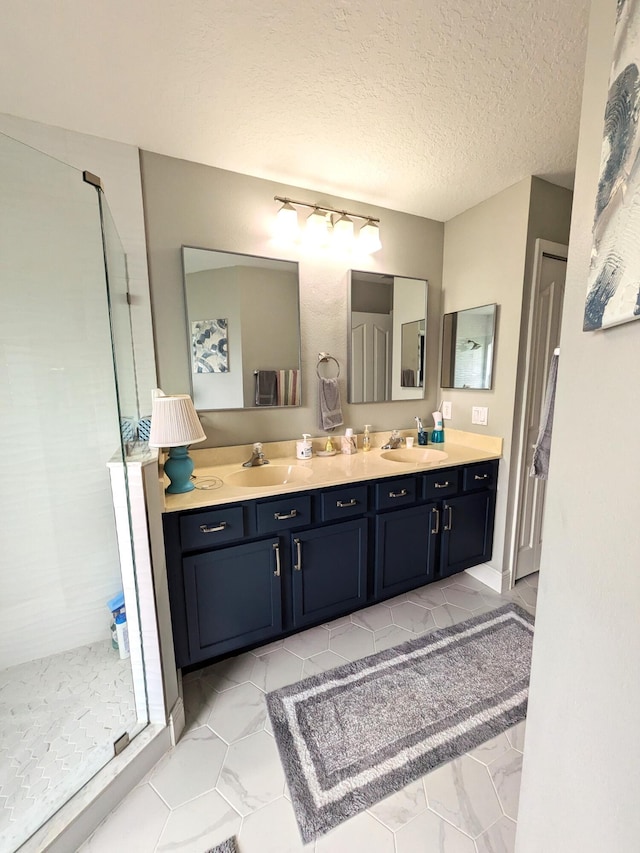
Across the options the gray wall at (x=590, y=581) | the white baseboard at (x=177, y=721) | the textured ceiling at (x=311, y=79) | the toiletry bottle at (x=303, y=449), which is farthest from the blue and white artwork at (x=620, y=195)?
the white baseboard at (x=177, y=721)

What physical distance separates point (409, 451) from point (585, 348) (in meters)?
1.70

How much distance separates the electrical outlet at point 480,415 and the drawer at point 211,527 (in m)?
1.66

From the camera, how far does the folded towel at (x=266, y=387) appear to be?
6.49 ft

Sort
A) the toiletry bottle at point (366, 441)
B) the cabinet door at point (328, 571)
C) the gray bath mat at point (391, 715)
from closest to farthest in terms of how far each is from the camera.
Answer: the gray bath mat at point (391, 715), the cabinet door at point (328, 571), the toiletry bottle at point (366, 441)

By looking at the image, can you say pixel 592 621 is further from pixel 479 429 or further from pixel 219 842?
pixel 479 429

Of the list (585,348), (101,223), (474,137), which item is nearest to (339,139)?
(474,137)

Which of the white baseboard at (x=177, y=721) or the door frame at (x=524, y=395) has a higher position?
the door frame at (x=524, y=395)

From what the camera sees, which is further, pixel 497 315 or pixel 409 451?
pixel 409 451

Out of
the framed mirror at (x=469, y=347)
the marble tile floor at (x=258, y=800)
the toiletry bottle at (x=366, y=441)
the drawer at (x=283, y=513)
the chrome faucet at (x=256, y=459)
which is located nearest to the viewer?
the marble tile floor at (x=258, y=800)

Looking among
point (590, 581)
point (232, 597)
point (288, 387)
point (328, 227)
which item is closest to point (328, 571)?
point (232, 597)

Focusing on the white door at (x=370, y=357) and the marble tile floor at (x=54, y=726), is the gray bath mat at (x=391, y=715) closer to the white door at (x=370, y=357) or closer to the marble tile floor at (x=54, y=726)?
the marble tile floor at (x=54, y=726)

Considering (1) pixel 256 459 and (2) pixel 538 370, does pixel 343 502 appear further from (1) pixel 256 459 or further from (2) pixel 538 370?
(2) pixel 538 370

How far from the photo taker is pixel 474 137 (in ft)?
5.07

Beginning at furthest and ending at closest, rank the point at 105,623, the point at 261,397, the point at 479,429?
the point at 479,429
the point at 261,397
the point at 105,623
